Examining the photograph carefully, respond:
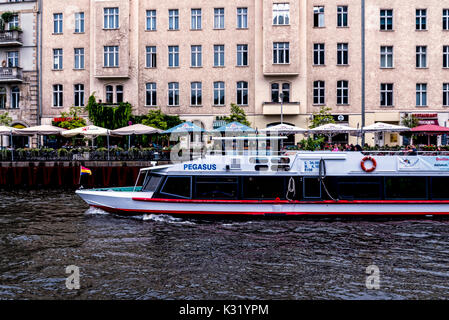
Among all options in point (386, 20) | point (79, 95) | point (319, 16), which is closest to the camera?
point (386, 20)

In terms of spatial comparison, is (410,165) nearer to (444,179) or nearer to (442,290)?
(444,179)

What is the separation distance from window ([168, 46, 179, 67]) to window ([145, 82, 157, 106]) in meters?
2.43

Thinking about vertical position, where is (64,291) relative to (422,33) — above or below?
below

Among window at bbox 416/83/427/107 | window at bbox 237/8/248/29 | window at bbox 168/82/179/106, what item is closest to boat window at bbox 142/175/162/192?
window at bbox 168/82/179/106

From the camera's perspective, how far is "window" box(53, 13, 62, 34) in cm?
3981

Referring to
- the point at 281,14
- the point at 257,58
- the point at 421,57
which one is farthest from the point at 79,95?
the point at 421,57

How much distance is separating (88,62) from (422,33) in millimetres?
29304

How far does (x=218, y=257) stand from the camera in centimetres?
1148

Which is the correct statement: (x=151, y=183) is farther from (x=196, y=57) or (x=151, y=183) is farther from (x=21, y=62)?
(x=21, y=62)

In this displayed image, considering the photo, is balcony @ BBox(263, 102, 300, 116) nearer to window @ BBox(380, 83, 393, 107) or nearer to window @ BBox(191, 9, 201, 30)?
window @ BBox(380, 83, 393, 107)

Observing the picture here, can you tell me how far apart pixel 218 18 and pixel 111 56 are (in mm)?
9940

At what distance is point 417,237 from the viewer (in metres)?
13.7

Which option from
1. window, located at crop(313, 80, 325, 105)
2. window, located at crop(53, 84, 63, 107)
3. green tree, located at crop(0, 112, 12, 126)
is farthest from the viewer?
window, located at crop(53, 84, 63, 107)

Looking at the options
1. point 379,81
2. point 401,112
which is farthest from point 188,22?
point 401,112
